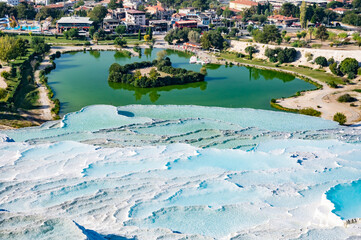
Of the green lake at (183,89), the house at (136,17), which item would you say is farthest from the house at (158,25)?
the green lake at (183,89)

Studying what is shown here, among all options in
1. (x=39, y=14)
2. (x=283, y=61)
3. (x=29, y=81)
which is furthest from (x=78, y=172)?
(x=39, y=14)

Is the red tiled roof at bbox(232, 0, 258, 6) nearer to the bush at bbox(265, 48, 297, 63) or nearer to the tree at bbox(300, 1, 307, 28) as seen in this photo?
the tree at bbox(300, 1, 307, 28)

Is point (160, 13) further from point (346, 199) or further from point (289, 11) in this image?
point (346, 199)

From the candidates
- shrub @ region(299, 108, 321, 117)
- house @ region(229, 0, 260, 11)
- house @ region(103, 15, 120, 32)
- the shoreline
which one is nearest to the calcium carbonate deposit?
shrub @ region(299, 108, 321, 117)

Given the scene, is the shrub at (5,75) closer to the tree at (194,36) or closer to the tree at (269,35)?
the tree at (194,36)

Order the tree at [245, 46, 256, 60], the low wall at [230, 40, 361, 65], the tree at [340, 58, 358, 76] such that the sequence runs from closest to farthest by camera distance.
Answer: the tree at [340, 58, 358, 76] < the low wall at [230, 40, 361, 65] < the tree at [245, 46, 256, 60]

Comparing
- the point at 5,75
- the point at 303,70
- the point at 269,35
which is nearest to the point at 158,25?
the point at 269,35
